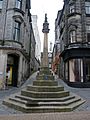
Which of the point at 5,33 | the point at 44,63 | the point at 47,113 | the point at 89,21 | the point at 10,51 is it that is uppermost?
the point at 89,21

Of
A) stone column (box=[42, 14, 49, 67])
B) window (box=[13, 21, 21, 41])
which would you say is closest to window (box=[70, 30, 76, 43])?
window (box=[13, 21, 21, 41])

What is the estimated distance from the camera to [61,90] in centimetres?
1131

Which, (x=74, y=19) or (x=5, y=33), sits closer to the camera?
(x=5, y=33)

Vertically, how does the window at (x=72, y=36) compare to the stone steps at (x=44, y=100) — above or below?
above

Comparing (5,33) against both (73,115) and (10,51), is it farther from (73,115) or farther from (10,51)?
(73,115)

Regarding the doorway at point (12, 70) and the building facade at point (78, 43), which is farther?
the building facade at point (78, 43)

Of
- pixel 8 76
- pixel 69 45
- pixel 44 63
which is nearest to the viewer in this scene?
pixel 44 63

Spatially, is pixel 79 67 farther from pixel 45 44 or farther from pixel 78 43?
pixel 45 44

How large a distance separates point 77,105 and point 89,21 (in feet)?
52.3

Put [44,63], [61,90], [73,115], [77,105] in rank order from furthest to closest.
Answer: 1. [44,63]
2. [61,90]
3. [77,105]
4. [73,115]

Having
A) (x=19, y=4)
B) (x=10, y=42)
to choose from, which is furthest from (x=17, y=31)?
(x=19, y=4)

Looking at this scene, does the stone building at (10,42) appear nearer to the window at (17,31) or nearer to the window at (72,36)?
the window at (17,31)

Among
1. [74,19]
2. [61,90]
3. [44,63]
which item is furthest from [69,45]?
[61,90]

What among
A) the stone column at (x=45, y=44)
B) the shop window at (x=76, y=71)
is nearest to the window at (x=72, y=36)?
the shop window at (x=76, y=71)
